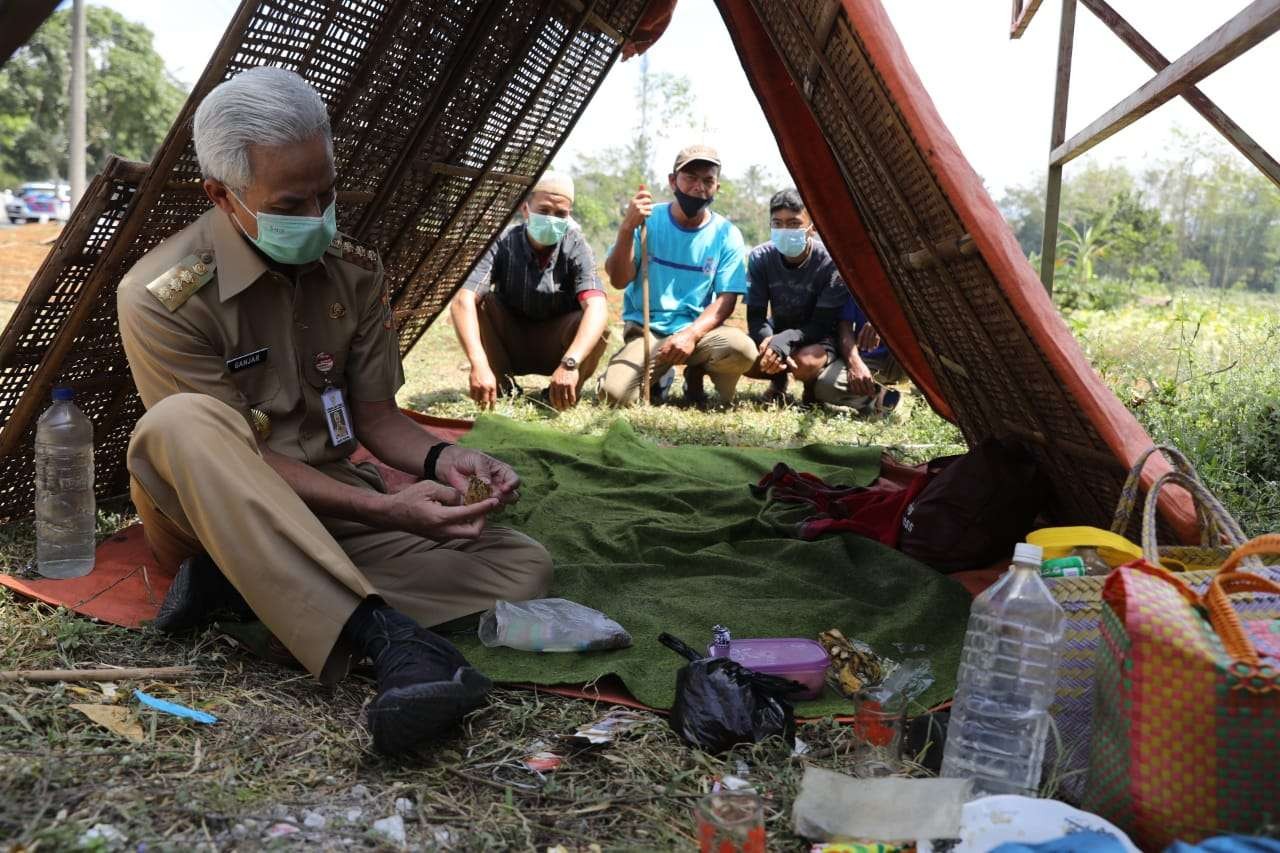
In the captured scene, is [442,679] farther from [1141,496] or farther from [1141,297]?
[1141,297]

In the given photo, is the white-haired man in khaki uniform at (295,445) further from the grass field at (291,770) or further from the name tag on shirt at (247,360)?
the grass field at (291,770)

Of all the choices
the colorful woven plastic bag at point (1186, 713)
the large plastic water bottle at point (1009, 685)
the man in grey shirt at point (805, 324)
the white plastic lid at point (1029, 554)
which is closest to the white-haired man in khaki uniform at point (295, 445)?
the large plastic water bottle at point (1009, 685)

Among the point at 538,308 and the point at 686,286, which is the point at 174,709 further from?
the point at 686,286

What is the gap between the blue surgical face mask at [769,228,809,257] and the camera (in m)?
6.89

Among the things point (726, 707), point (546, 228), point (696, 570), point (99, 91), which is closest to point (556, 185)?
point (546, 228)

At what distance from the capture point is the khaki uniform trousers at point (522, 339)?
22.9 feet

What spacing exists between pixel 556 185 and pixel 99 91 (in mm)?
44544

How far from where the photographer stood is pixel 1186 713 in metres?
1.74

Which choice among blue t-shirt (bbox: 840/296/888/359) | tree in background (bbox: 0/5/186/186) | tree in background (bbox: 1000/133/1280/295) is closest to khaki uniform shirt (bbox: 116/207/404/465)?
blue t-shirt (bbox: 840/296/888/359)

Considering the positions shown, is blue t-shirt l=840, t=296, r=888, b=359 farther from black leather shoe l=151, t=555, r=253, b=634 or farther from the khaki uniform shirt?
black leather shoe l=151, t=555, r=253, b=634

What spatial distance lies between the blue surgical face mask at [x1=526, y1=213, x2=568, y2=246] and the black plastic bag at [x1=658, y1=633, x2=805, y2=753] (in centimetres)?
455

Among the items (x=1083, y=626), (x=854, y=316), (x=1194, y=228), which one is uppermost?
(x=1194, y=228)

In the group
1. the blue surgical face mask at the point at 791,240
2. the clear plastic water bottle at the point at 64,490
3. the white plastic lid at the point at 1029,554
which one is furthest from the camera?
the blue surgical face mask at the point at 791,240

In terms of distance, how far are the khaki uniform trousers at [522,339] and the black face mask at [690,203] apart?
1035 mm
